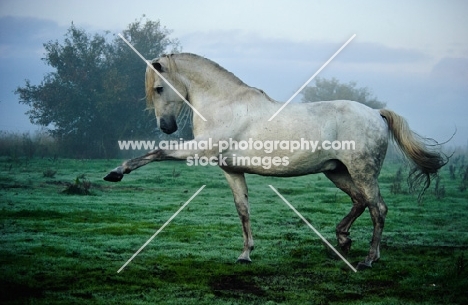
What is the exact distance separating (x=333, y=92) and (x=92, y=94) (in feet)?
67.3

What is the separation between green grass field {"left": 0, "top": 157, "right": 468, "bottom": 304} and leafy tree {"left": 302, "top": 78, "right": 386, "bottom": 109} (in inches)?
1072

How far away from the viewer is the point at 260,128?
7.43 meters

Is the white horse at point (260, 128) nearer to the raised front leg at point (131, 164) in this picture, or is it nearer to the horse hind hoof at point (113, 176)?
the raised front leg at point (131, 164)

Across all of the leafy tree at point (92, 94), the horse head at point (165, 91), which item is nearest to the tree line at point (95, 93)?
the leafy tree at point (92, 94)

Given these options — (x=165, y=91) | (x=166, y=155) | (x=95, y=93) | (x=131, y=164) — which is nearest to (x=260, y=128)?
(x=166, y=155)

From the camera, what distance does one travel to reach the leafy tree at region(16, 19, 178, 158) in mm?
30375

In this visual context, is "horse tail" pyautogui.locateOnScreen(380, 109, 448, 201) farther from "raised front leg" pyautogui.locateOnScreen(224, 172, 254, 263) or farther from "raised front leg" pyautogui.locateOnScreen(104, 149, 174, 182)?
"raised front leg" pyautogui.locateOnScreen(104, 149, 174, 182)

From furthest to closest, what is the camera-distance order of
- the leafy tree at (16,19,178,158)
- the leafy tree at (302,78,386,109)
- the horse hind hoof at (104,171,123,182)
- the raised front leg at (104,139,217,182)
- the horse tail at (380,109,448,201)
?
the leafy tree at (302,78,386,109)
the leafy tree at (16,19,178,158)
the horse tail at (380,109,448,201)
the raised front leg at (104,139,217,182)
the horse hind hoof at (104,171,123,182)

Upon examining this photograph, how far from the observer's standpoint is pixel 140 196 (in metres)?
14.7

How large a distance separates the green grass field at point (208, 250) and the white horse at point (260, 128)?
29.0 inches

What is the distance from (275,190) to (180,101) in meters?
8.68

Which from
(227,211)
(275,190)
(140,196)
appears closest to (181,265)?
(227,211)

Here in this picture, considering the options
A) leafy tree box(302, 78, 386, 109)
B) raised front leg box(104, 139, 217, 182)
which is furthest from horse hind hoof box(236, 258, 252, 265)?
leafy tree box(302, 78, 386, 109)

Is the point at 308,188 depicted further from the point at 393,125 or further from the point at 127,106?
the point at 127,106
